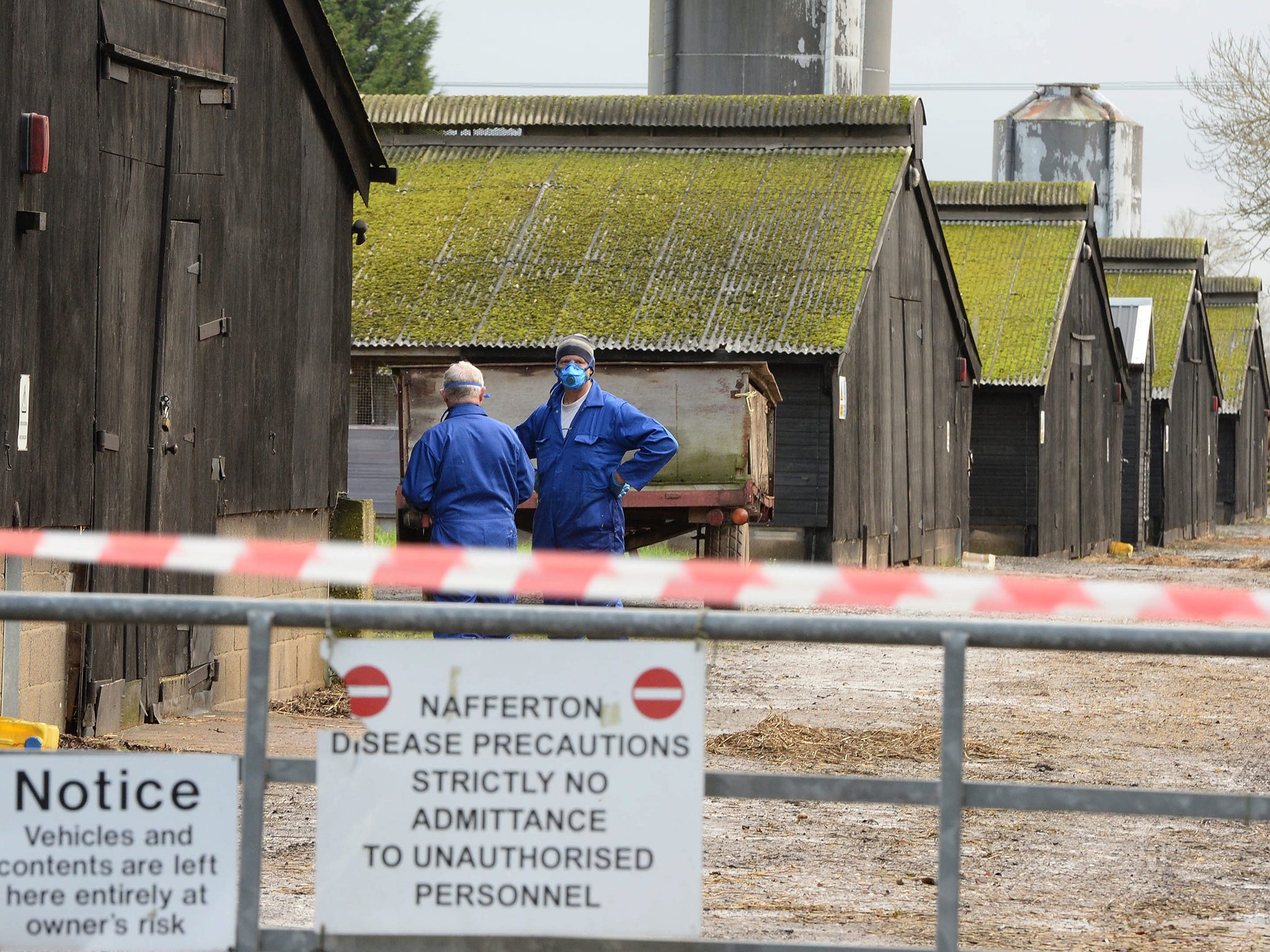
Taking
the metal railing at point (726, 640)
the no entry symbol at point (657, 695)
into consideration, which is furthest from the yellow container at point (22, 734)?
the no entry symbol at point (657, 695)

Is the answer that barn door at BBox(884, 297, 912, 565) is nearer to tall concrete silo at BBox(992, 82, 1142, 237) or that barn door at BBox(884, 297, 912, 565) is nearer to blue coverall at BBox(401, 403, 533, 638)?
blue coverall at BBox(401, 403, 533, 638)

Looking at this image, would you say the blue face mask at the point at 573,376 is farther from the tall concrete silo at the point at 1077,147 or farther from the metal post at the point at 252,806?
the tall concrete silo at the point at 1077,147

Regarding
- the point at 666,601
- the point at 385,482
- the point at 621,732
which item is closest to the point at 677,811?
the point at 621,732

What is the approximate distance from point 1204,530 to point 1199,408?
12.8 feet

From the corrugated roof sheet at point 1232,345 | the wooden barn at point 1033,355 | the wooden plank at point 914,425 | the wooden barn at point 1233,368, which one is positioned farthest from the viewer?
the wooden barn at point 1233,368

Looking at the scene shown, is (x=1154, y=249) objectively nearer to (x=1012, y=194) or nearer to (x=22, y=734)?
(x=1012, y=194)

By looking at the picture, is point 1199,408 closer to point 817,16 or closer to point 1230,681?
point 817,16

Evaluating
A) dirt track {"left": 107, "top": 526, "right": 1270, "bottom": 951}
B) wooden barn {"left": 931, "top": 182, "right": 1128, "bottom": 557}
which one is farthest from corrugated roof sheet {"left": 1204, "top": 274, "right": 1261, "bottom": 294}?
dirt track {"left": 107, "top": 526, "right": 1270, "bottom": 951}

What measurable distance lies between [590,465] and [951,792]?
6222 millimetres

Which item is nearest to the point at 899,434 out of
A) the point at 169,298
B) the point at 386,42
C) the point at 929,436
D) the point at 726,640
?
the point at 929,436

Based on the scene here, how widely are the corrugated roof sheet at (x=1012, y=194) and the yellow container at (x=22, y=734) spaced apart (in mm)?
32793

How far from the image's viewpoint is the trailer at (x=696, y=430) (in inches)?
623

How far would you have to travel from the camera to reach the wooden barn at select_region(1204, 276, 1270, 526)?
59.5 meters

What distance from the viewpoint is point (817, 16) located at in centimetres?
3291
